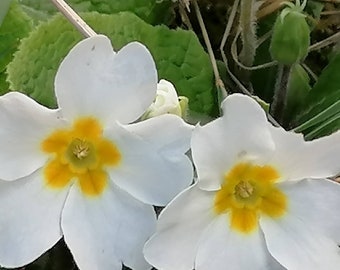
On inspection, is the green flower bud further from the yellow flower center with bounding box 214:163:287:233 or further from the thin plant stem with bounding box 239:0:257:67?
the yellow flower center with bounding box 214:163:287:233

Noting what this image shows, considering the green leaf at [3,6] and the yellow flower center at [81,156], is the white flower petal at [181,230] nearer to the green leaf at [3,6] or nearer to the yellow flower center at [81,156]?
the yellow flower center at [81,156]

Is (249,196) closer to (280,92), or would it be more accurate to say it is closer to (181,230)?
(181,230)

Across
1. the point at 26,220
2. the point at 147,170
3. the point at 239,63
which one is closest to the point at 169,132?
the point at 147,170

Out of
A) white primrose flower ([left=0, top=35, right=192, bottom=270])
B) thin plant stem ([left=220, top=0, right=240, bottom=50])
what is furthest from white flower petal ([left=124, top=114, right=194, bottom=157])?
thin plant stem ([left=220, top=0, right=240, bottom=50])

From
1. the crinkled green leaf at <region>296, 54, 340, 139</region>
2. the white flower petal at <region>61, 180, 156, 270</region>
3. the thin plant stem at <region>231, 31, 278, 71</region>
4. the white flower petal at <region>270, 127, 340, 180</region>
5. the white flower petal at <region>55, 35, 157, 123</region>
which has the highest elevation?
the white flower petal at <region>55, 35, 157, 123</region>

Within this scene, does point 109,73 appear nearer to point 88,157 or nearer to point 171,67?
point 88,157

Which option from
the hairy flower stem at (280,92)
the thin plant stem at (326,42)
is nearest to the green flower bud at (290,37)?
the hairy flower stem at (280,92)
